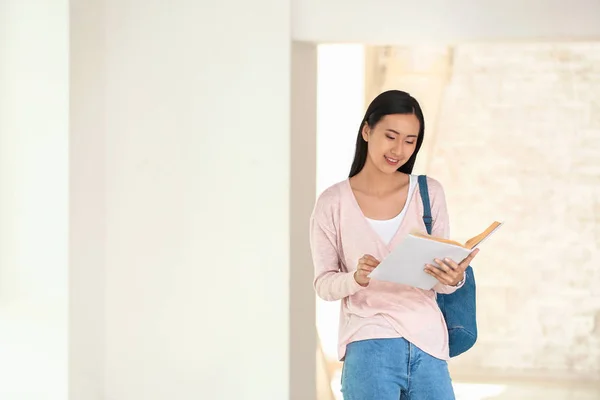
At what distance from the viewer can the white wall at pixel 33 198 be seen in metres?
3.34

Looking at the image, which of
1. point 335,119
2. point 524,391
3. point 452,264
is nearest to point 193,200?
point 452,264

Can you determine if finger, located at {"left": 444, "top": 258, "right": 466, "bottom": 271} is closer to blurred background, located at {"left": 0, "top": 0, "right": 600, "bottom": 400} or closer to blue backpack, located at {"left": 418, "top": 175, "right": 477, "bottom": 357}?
blue backpack, located at {"left": 418, "top": 175, "right": 477, "bottom": 357}

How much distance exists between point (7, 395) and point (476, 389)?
3.84 m

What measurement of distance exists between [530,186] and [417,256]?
4537 mm

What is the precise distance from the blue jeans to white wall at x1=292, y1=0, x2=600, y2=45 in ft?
5.10

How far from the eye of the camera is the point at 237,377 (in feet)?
12.4

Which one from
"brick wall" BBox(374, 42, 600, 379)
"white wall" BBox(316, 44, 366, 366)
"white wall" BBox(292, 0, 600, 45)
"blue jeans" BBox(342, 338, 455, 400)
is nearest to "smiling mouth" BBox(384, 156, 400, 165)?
"blue jeans" BBox(342, 338, 455, 400)

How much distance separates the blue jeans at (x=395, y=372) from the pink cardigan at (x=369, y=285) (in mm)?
25

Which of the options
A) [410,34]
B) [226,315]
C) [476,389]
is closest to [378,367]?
[226,315]

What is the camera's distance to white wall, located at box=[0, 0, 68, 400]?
3336 mm

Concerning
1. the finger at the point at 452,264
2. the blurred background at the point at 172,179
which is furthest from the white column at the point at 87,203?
the finger at the point at 452,264

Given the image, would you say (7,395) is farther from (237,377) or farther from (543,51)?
(543,51)

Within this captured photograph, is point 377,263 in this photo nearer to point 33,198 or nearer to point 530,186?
point 33,198

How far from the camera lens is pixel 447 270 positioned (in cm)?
260
